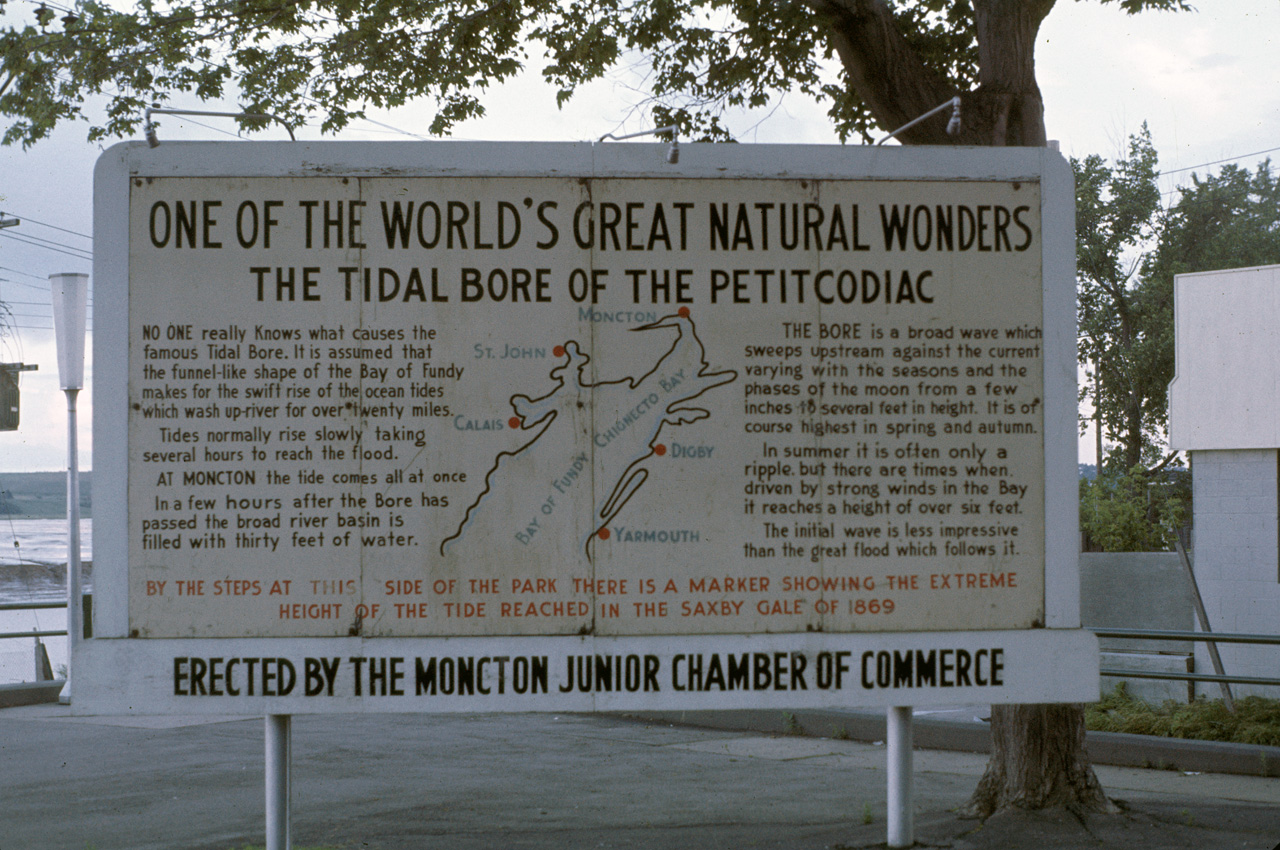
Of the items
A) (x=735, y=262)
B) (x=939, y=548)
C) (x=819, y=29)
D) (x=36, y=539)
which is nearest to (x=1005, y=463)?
(x=939, y=548)

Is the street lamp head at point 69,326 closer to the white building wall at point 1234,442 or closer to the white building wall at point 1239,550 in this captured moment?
the white building wall at point 1234,442

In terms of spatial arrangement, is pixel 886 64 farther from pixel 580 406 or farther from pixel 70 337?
pixel 70 337

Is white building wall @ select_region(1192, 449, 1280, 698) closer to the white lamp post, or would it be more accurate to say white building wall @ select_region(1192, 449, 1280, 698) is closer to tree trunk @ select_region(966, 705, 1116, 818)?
tree trunk @ select_region(966, 705, 1116, 818)

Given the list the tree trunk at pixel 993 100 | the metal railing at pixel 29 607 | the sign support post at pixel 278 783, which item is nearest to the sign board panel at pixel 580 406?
the sign support post at pixel 278 783

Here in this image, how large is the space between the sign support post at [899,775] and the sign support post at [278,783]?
2.85 m

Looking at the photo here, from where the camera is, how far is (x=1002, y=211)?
5.52m

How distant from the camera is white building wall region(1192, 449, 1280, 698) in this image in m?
14.2

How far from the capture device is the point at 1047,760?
801cm

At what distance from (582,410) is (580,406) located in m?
0.02

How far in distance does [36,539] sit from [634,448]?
Answer: 409ft

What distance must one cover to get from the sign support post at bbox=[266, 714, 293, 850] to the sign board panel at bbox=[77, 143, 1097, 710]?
45 centimetres

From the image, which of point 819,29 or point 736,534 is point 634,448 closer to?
point 736,534

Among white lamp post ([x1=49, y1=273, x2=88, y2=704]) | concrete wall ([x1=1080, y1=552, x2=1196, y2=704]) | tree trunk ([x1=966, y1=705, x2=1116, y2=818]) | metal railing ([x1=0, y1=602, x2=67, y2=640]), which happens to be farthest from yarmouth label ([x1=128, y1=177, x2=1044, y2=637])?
white lamp post ([x1=49, y1=273, x2=88, y2=704])

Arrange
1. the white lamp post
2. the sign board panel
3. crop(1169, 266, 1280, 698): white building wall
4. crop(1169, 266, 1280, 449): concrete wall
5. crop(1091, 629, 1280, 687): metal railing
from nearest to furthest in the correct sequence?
1. the sign board panel
2. crop(1091, 629, 1280, 687): metal railing
3. crop(1169, 266, 1280, 698): white building wall
4. crop(1169, 266, 1280, 449): concrete wall
5. the white lamp post
